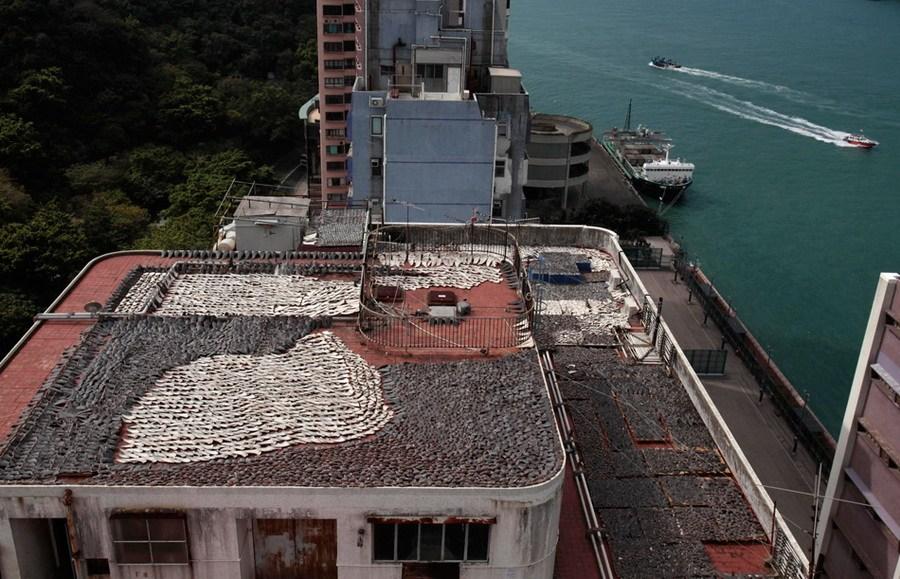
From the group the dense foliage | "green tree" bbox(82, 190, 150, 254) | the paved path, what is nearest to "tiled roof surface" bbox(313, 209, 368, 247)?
the paved path

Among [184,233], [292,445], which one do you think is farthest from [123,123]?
[292,445]

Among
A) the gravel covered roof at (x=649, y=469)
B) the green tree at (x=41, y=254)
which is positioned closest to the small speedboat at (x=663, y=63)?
the green tree at (x=41, y=254)

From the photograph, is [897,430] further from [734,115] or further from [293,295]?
[734,115]

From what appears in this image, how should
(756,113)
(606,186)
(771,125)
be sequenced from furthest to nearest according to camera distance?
1. (756,113)
2. (771,125)
3. (606,186)

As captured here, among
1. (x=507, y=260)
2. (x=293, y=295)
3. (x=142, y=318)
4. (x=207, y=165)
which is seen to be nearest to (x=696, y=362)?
(x=507, y=260)

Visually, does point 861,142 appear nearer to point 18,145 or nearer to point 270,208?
point 270,208

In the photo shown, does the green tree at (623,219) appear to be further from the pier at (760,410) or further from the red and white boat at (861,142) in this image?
the red and white boat at (861,142)
